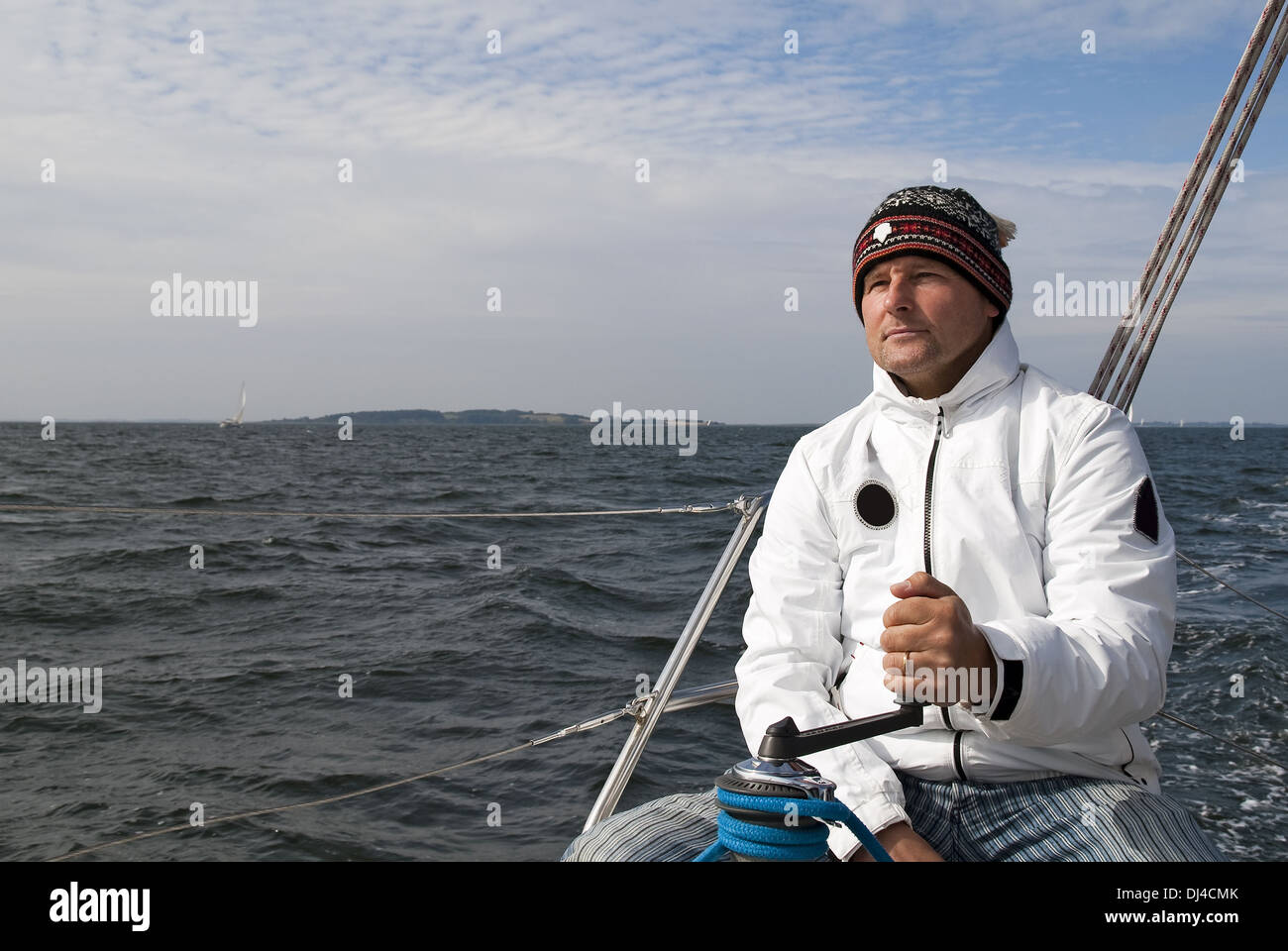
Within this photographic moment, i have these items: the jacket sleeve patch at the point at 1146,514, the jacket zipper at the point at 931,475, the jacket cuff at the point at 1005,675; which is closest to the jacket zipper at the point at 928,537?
the jacket zipper at the point at 931,475

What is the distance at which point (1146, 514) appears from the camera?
1.77 m

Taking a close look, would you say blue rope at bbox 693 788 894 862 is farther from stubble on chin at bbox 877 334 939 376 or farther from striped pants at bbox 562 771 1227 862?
stubble on chin at bbox 877 334 939 376

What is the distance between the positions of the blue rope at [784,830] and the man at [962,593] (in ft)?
0.82

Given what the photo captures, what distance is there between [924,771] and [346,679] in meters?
6.28

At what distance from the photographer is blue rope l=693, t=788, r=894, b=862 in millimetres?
1331

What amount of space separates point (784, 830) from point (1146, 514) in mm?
872

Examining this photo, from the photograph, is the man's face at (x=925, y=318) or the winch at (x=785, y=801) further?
the man's face at (x=925, y=318)

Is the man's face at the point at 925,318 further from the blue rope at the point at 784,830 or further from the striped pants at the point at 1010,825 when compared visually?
the blue rope at the point at 784,830

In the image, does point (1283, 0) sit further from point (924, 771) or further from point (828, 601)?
point (924, 771)

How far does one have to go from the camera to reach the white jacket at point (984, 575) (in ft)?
5.41

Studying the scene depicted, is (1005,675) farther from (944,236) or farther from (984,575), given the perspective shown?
(944,236)

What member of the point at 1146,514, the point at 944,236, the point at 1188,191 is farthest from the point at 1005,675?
the point at 1188,191

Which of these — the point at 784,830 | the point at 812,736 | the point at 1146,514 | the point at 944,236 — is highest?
the point at 944,236
